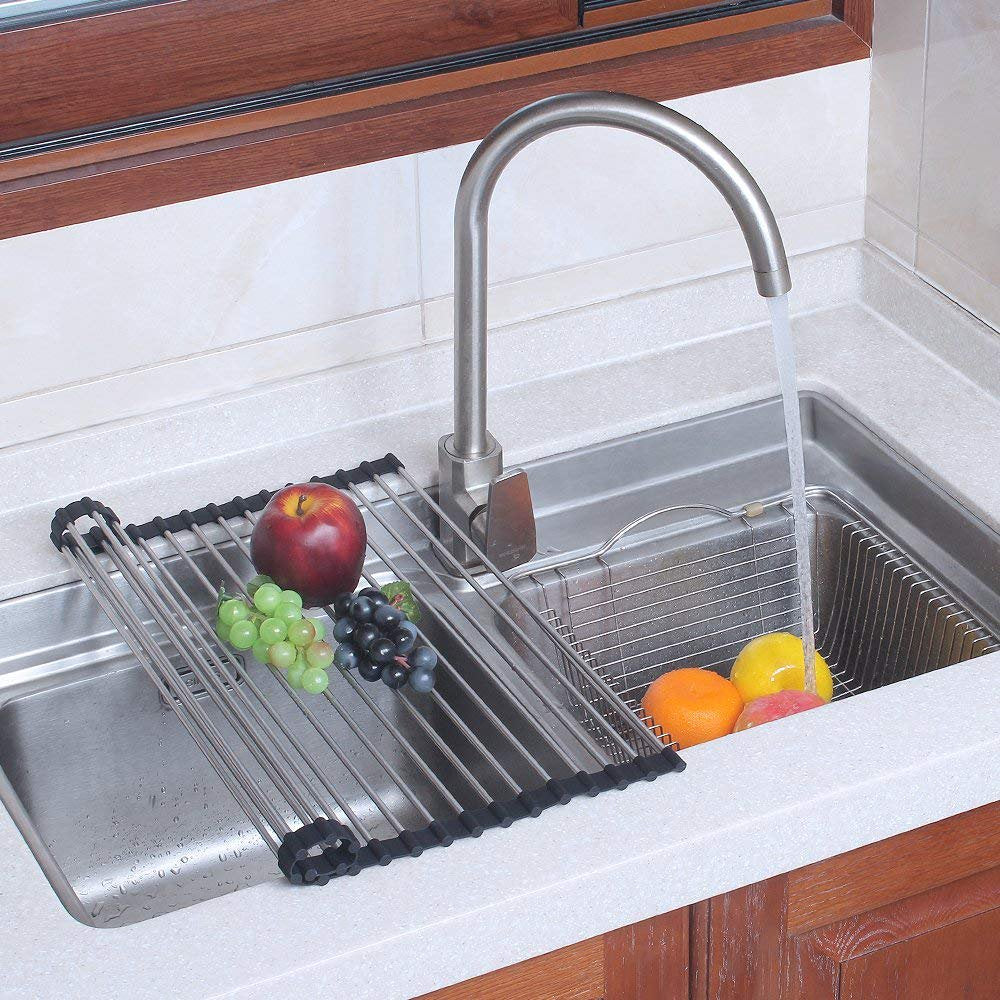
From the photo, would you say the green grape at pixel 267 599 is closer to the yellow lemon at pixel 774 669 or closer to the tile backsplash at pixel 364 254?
the tile backsplash at pixel 364 254

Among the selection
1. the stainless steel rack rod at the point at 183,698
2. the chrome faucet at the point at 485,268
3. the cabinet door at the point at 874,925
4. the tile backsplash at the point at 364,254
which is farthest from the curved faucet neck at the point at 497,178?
the cabinet door at the point at 874,925

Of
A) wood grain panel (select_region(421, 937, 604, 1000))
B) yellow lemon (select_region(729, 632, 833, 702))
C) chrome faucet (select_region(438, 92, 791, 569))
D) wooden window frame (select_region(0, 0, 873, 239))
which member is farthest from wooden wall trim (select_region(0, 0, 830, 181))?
wood grain panel (select_region(421, 937, 604, 1000))

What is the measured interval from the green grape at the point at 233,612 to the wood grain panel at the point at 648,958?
1.27 ft

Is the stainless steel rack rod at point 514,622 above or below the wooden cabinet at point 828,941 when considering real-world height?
above

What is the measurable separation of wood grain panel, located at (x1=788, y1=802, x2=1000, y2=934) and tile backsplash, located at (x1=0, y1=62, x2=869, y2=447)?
2.21ft

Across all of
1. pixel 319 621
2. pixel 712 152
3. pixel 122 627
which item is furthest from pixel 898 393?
pixel 122 627

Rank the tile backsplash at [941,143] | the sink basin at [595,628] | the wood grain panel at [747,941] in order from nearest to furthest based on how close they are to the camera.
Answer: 1. the wood grain panel at [747,941]
2. the sink basin at [595,628]
3. the tile backsplash at [941,143]

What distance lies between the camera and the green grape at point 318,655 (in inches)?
45.6

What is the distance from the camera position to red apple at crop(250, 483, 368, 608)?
3.96 ft

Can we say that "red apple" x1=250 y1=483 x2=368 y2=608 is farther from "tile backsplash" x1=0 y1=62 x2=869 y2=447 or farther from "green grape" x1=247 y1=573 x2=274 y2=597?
"tile backsplash" x1=0 y1=62 x2=869 y2=447

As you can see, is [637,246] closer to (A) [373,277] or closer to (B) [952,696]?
(A) [373,277]

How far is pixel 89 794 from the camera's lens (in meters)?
1.27

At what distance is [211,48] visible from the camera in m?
1.30

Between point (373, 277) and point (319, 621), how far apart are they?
1.19 feet
